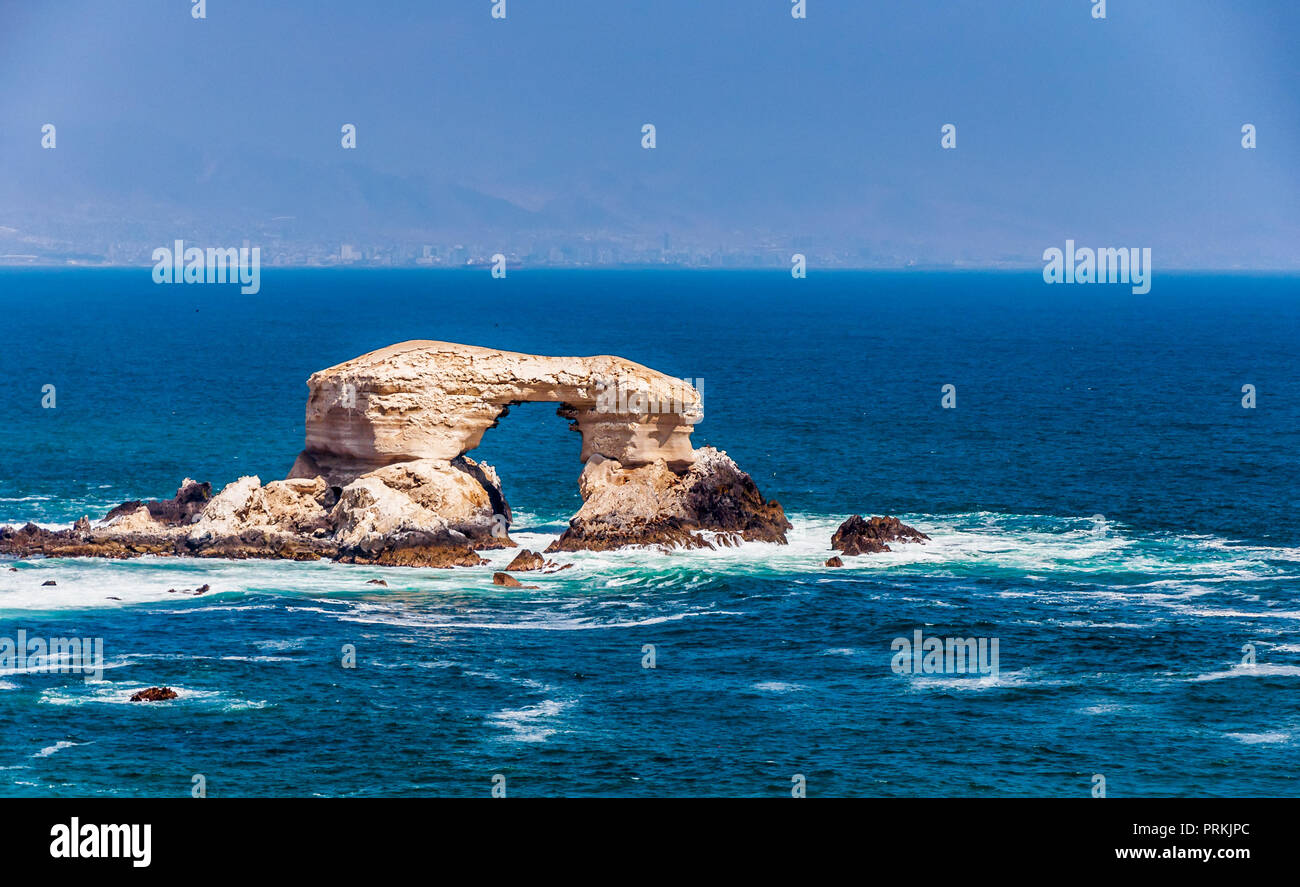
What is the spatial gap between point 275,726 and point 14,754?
20.1 feet

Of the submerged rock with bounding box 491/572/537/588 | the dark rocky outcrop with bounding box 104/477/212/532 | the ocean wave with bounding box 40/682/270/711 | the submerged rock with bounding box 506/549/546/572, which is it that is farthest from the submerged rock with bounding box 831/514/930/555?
the ocean wave with bounding box 40/682/270/711

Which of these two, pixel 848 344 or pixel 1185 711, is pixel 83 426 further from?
pixel 848 344

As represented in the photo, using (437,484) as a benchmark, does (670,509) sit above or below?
below

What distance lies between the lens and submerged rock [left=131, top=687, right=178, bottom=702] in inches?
1715

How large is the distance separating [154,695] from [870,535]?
28283 mm

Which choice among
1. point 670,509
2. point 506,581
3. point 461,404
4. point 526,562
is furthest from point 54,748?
point 670,509

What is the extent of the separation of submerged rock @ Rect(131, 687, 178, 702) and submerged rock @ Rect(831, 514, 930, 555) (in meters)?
26.5

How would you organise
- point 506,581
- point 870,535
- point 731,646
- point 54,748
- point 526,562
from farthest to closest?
point 870,535, point 526,562, point 506,581, point 731,646, point 54,748

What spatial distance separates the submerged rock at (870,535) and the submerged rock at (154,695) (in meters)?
26.5

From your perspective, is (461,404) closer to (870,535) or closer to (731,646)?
(870,535)

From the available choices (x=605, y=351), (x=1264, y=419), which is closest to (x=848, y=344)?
(x=605, y=351)

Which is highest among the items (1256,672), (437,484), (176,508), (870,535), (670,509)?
(437,484)

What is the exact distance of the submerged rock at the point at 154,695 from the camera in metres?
43.6

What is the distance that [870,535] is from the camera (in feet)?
204
